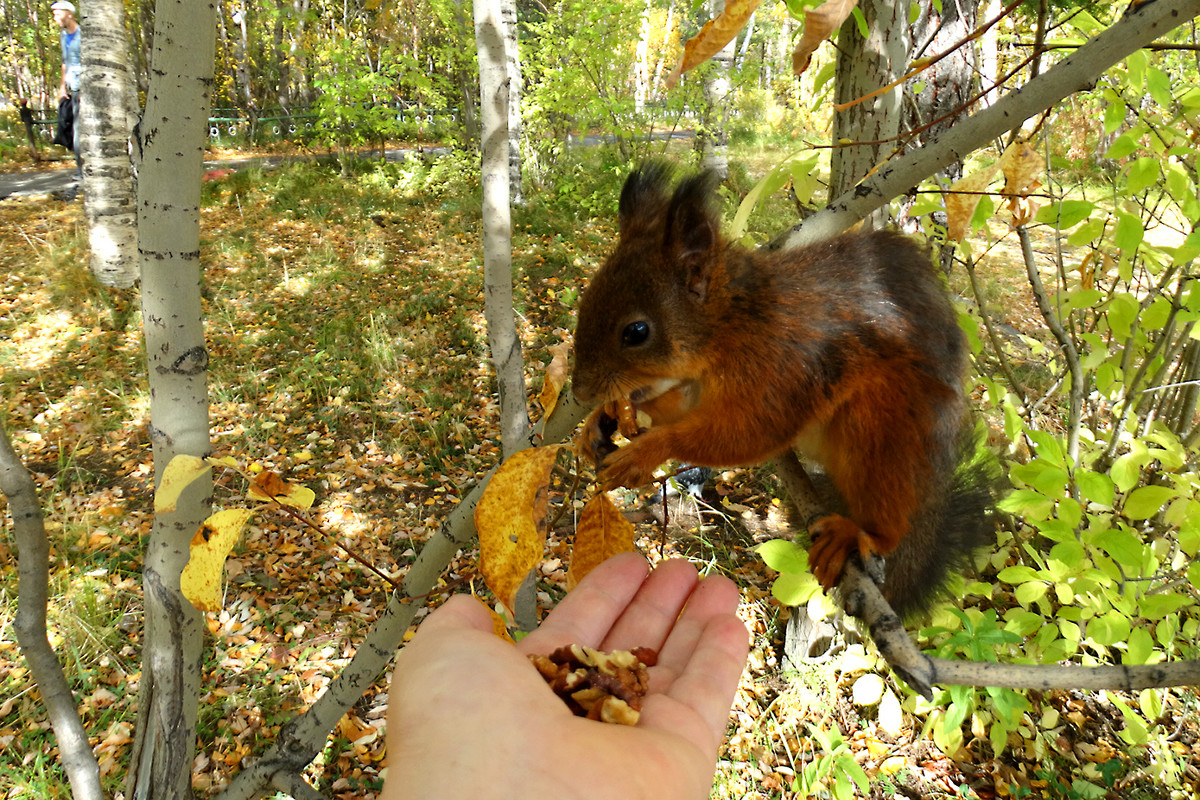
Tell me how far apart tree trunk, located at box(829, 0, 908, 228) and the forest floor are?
4.98 ft

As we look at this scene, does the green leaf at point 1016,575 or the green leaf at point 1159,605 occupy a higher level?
the green leaf at point 1159,605

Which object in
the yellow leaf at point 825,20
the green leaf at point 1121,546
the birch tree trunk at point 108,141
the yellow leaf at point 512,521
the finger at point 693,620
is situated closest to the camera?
the yellow leaf at point 825,20

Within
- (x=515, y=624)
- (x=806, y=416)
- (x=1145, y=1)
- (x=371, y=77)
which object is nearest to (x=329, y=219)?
(x=371, y=77)

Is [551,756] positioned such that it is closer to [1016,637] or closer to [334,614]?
[1016,637]

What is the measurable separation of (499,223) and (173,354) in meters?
1.07

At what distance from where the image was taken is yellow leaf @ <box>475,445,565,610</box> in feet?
3.84

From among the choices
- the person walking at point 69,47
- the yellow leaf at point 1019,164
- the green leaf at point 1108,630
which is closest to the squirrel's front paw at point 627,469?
the yellow leaf at point 1019,164

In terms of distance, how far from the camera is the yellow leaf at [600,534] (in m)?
1.45

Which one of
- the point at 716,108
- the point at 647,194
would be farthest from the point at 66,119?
the point at 647,194

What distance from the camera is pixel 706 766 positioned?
4.37 ft

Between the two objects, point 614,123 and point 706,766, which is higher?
point 614,123

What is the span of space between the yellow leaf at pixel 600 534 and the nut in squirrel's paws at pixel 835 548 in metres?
0.65

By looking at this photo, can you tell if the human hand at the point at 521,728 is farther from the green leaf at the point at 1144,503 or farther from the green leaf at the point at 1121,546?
the green leaf at the point at 1144,503

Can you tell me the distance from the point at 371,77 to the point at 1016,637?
11.2 metres
